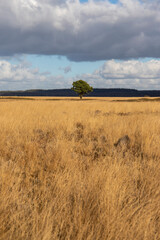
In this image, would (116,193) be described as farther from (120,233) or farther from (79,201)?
(120,233)

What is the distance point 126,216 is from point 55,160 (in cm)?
199

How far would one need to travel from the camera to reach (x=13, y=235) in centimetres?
180

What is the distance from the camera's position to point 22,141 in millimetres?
5527

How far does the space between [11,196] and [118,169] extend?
4.63 feet

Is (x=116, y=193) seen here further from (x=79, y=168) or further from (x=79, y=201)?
(x=79, y=168)

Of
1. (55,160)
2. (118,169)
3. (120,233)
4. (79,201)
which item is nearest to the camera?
(120,233)

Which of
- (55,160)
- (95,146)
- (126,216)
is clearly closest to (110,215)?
(126,216)

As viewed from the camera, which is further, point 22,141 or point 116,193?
point 22,141

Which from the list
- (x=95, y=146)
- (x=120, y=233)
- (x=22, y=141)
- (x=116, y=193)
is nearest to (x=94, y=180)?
(x=116, y=193)

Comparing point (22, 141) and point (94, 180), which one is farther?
point (22, 141)

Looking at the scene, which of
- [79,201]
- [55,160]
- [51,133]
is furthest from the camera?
[51,133]

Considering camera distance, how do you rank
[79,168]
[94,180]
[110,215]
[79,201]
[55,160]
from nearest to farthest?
[110,215]
[79,201]
[94,180]
[79,168]
[55,160]

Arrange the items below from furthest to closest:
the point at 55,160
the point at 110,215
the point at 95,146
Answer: the point at 95,146, the point at 55,160, the point at 110,215

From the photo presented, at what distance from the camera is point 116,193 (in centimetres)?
236
